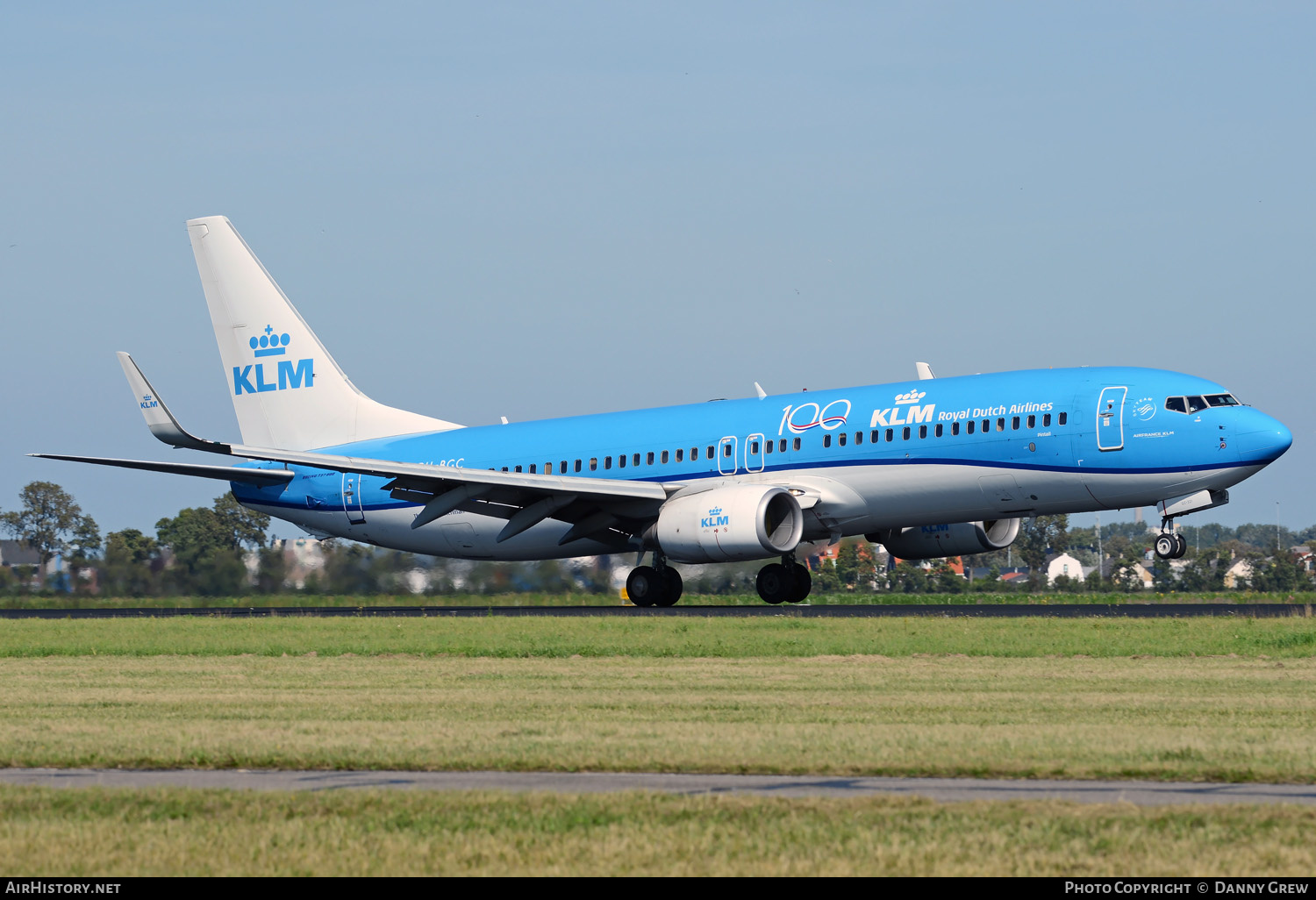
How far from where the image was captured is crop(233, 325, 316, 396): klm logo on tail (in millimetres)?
45531

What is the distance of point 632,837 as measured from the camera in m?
8.93

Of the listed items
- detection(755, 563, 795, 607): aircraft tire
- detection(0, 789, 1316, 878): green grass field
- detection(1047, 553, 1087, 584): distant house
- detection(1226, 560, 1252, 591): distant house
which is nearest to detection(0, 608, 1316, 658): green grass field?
detection(755, 563, 795, 607): aircraft tire

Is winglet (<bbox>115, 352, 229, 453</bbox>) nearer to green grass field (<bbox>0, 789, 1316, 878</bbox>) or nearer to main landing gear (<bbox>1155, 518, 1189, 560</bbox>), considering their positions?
main landing gear (<bbox>1155, 518, 1189, 560</bbox>)

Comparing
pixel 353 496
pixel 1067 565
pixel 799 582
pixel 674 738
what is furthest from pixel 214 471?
pixel 1067 565

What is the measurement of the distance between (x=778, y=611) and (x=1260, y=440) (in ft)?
34.1

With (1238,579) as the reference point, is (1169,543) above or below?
above

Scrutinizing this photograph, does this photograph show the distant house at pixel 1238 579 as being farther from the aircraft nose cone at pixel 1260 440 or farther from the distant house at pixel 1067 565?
the distant house at pixel 1067 565

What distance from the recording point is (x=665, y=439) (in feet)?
128

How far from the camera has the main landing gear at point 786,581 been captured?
127 feet

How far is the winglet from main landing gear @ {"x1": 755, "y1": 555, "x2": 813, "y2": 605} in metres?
13.0

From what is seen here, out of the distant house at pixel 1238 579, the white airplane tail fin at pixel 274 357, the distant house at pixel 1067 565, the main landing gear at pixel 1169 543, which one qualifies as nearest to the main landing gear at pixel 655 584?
the white airplane tail fin at pixel 274 357

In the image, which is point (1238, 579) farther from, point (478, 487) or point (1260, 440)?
point (478, 487)

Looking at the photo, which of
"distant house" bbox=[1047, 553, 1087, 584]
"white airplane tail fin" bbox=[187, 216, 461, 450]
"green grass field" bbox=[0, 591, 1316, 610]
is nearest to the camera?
"green grass field" bbox=[0, 591, 1316, 610]
